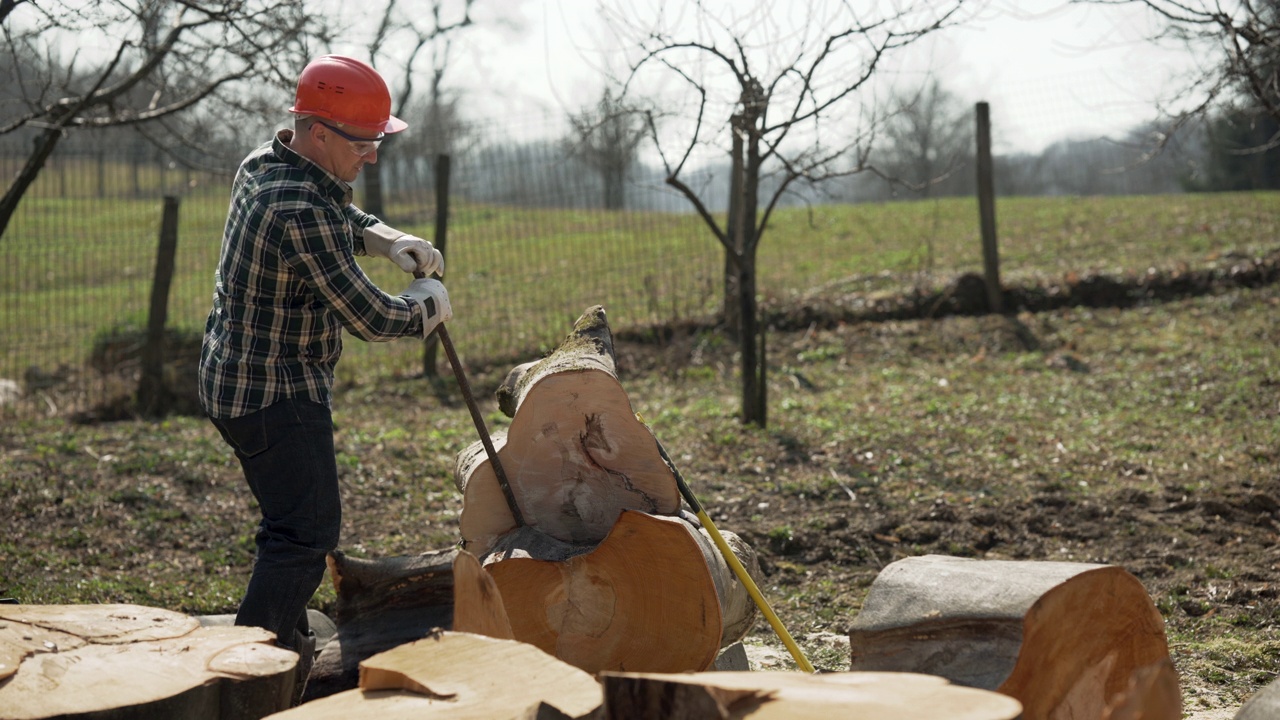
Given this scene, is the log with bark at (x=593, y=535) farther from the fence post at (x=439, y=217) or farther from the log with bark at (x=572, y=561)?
the fence post at (x=439, y=217)

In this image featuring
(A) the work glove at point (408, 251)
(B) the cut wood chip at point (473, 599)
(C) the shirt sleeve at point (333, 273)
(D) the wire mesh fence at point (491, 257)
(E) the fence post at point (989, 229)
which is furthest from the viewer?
(E) the fence post at point (989, 229)

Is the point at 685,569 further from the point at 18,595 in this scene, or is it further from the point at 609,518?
the point at 18,595

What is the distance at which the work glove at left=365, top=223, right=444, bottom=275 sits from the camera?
3.19 meters

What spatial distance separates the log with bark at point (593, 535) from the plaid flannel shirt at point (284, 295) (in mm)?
551

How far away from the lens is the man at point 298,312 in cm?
294

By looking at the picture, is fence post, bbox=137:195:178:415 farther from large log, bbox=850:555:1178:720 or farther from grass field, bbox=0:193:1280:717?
large log, bbox=850:555:1178:720

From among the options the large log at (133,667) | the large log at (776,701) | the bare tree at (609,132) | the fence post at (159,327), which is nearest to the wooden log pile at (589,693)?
the large log at (776,701)

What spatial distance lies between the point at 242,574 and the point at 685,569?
8.67 feet

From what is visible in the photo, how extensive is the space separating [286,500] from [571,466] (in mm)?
878

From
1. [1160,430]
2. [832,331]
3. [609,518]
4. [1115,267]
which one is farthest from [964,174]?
[609,518]

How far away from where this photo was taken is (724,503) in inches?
222

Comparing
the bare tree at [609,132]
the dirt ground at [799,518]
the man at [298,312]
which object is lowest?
the dirt ground at [799,518]

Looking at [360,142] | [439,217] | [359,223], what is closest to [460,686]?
[360,142]

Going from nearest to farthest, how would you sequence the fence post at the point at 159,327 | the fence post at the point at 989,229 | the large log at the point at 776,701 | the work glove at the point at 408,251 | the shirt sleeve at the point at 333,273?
the large log at the point at 776,701 → the shirt sleeve at the point at 333,273 → the work glove at the point at 408,251 → the fence post at the point at 159,327 → the fence post at the point at 989,229
